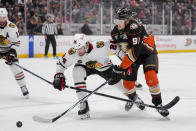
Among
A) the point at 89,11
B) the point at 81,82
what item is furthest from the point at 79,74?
the point at 89,11

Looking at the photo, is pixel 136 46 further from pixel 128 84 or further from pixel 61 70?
pixel 61 70

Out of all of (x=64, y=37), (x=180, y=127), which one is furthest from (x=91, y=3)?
(x=180, y=127)

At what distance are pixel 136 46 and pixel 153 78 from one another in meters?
0.33

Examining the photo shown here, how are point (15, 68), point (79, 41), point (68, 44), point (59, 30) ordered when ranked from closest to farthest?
point (79, 41), point (15, 68), point (59, 30), point (68, 44)

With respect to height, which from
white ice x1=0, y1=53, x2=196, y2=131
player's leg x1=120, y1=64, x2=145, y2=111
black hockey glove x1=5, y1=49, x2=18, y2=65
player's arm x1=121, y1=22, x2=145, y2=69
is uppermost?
player's arm x1=121, y1=22, x2=145, y2=69

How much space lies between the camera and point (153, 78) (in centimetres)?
314

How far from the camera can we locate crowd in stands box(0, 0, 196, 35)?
1062cm

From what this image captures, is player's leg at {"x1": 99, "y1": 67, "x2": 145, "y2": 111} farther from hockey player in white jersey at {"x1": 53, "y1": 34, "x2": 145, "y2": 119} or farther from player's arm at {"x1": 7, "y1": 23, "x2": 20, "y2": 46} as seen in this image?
player's arm at {"x1": 7, "y1": 23, "x2": 20, "y2": 46}

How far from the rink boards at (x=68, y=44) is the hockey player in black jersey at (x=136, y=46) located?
7.35 m

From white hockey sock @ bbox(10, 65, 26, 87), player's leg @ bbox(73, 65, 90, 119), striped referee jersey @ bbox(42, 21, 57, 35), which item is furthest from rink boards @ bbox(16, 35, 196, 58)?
player's leg @ bbox(73, 65, 90, 119)

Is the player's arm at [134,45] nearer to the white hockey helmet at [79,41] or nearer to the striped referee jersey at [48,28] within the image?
the white hockey helmet at [79,41]

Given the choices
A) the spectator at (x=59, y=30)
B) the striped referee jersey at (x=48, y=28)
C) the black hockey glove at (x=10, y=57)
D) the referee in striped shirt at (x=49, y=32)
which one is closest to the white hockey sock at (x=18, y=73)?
the black hockey glove at (x=10, y=57)

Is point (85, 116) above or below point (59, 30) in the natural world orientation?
below

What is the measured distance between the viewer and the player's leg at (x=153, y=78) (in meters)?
3.14
